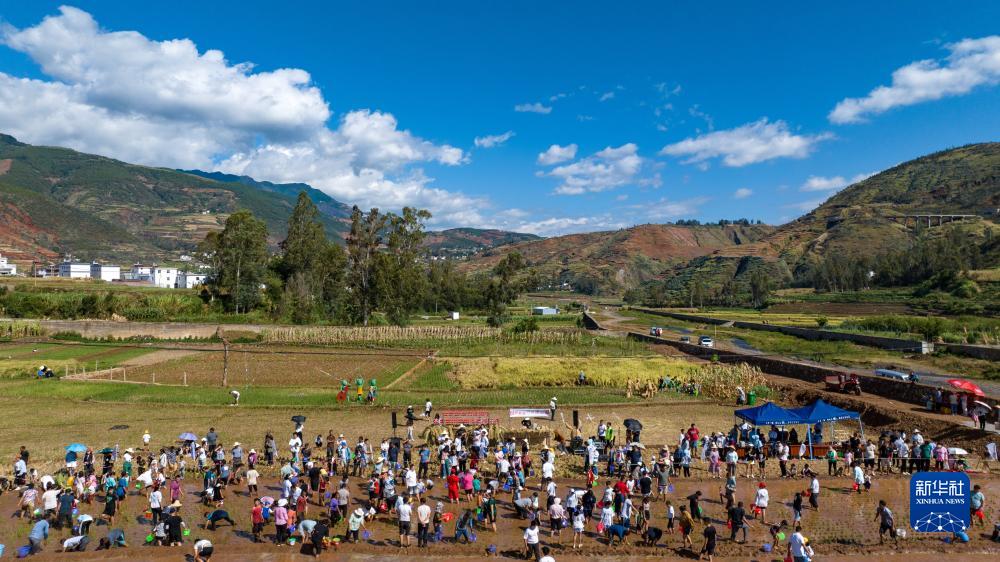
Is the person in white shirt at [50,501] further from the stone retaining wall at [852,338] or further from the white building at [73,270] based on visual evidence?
the white building at [73,270]

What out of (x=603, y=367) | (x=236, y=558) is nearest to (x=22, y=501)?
(x=236, y=558)

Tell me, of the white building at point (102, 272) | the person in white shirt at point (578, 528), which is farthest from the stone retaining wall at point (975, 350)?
the white building at point (102, 272)

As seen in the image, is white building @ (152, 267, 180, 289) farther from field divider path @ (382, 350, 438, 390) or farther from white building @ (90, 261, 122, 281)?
field divider path @ (382, 350, 438, 390)

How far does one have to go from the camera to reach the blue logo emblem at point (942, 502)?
50.9 feet

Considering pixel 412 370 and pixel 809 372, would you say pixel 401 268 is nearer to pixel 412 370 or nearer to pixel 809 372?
pixel 412 370

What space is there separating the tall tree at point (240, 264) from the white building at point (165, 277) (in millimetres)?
84451

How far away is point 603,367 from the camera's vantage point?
42625mm

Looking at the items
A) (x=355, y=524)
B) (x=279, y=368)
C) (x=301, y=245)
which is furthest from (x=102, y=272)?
(x=355, y=524)

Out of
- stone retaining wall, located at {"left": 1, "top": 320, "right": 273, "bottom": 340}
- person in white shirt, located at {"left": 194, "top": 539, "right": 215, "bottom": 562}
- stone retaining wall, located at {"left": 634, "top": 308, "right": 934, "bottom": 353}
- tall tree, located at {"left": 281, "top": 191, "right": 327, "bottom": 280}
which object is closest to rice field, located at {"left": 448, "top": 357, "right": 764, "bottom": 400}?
stone retaining wall, located at {"left": 634, "top": 308, "right": 934, "bottom": 353}

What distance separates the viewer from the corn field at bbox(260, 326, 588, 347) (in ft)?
185

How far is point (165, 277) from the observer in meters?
144

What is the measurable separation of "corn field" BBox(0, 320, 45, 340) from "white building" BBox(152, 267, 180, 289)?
9148 cm

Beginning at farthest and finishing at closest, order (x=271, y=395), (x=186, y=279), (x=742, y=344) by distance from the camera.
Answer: (x=186, y=279), (x=742, y=344), (x=271, y=395)

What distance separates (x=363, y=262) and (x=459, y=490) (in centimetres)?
5512
